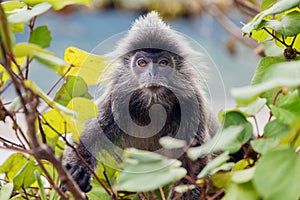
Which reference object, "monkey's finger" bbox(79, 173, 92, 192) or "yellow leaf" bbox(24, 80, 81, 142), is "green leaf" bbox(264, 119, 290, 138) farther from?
"monkey's finger" bbox(79, 173, 92, 192)

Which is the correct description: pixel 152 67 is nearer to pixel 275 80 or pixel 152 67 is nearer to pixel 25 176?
pixel 25 176

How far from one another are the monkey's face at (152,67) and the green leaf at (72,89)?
13.6 inches

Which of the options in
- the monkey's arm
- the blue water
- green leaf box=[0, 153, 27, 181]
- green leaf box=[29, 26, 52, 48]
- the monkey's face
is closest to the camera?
green leaf box=[29, 26, 52, 48]

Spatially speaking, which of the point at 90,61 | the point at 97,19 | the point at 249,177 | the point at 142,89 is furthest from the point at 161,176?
the point at 97,19

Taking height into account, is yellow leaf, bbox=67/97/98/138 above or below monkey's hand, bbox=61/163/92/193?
above

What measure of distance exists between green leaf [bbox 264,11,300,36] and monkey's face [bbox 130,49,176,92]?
0.41m

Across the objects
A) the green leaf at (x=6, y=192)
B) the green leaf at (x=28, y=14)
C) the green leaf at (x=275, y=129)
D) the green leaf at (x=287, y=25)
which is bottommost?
the green leaf at (x=6, y=192)

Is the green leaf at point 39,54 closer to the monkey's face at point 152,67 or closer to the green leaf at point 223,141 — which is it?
the green leaf at point 223,141

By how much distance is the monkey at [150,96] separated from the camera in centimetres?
108

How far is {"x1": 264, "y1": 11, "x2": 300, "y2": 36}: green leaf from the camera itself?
641mm

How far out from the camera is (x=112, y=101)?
115 centimetres

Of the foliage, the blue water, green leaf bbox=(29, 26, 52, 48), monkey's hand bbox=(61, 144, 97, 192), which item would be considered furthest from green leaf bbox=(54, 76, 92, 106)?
the blue water

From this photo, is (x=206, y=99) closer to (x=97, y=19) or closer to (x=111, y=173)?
(x=111, y=173)

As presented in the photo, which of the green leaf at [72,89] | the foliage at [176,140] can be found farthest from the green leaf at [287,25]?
the green leaf at [72,89]
